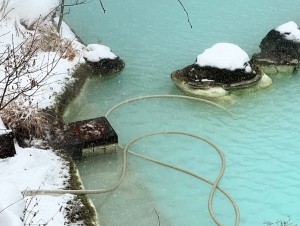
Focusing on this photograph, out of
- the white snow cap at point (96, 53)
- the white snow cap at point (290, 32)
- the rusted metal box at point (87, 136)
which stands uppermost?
the white snow cap at point (96, 53)

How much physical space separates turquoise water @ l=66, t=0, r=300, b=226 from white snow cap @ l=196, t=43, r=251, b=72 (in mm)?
604

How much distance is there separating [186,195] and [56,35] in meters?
4.08

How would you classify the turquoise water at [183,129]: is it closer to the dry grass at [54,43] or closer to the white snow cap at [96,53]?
the white snow cap at [96,53]

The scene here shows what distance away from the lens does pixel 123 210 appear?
16.5 feet

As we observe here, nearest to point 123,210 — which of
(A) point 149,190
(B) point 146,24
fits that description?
(A) point 149,190

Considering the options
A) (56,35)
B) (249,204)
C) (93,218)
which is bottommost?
(249,204)

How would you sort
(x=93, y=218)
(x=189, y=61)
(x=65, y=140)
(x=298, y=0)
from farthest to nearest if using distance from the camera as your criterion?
1. (x=298, y=0)
2. (x=189, y=61)
3. (x=65, y=140)
4. (x=93, y=218)

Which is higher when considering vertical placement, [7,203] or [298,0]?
[7,203]

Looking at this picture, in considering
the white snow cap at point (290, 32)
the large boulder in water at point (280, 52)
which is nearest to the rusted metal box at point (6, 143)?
the large boulder in water at point (280, 52)

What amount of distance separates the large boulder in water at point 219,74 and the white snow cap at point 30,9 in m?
3.02

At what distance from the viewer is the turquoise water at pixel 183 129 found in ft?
17.0

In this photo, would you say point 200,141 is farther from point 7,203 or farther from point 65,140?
point 7,203

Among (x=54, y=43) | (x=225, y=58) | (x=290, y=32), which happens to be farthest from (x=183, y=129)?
(x=290, y=32)

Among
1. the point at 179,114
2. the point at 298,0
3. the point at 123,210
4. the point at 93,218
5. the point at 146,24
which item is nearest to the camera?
the point at 93,218
